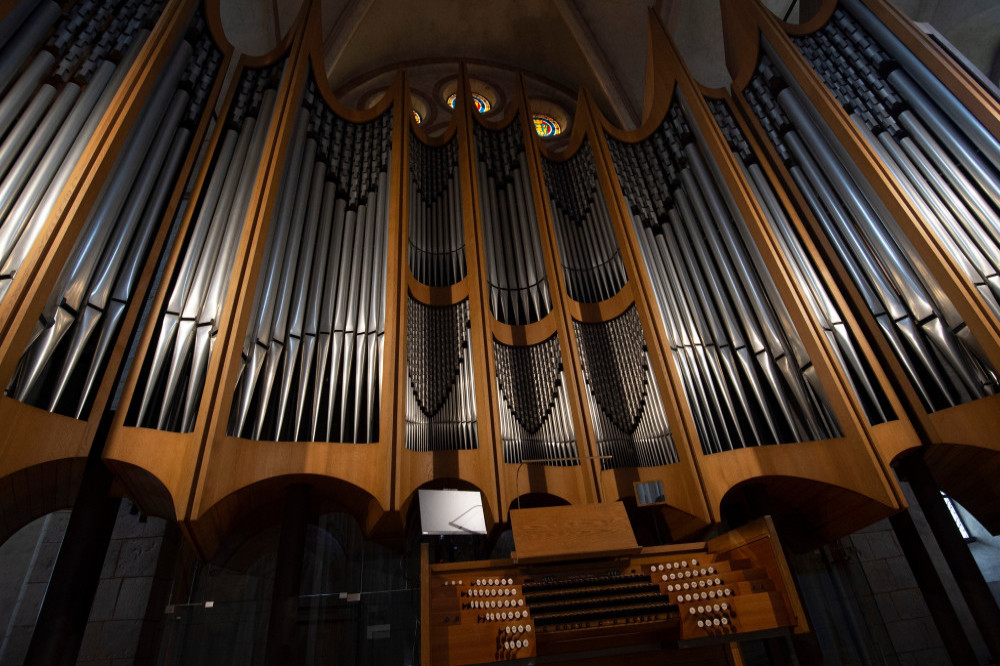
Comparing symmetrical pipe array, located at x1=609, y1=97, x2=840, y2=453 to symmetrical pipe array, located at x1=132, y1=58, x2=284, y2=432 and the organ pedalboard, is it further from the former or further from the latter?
symmetrical pipe array, located at x1=132, y1=58, x2=284, y2=432

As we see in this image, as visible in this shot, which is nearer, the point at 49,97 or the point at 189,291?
the point at 49,97

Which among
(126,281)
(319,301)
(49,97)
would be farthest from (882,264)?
(49,97)

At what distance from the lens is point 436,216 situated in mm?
6723

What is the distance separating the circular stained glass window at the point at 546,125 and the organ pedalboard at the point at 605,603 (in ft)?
27.7

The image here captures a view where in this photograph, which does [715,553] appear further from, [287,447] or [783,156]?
[783,156]

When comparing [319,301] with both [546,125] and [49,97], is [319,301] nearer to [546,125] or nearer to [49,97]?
[49,97]

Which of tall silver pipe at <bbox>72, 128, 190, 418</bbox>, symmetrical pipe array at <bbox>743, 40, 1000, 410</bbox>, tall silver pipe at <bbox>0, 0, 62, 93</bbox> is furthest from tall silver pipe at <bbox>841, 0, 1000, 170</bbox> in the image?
tall silver pipe at <bbox>0, 0, 62, 93</bbox>

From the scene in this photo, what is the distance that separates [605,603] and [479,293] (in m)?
3.05

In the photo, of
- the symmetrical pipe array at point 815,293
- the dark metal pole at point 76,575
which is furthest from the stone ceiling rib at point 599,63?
the dark metal pole at point 76,575

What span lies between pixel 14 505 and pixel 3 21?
11.0 feet

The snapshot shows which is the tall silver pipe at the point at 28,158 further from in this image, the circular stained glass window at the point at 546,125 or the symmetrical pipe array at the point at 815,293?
the circular stained glass window at the point at 546,125

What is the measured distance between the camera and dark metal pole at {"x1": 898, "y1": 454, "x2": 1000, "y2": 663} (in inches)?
159

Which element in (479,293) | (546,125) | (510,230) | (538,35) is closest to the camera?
(479,293)

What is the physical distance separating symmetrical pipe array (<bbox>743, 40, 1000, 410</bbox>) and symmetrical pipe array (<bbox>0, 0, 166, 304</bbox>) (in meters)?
6.24
